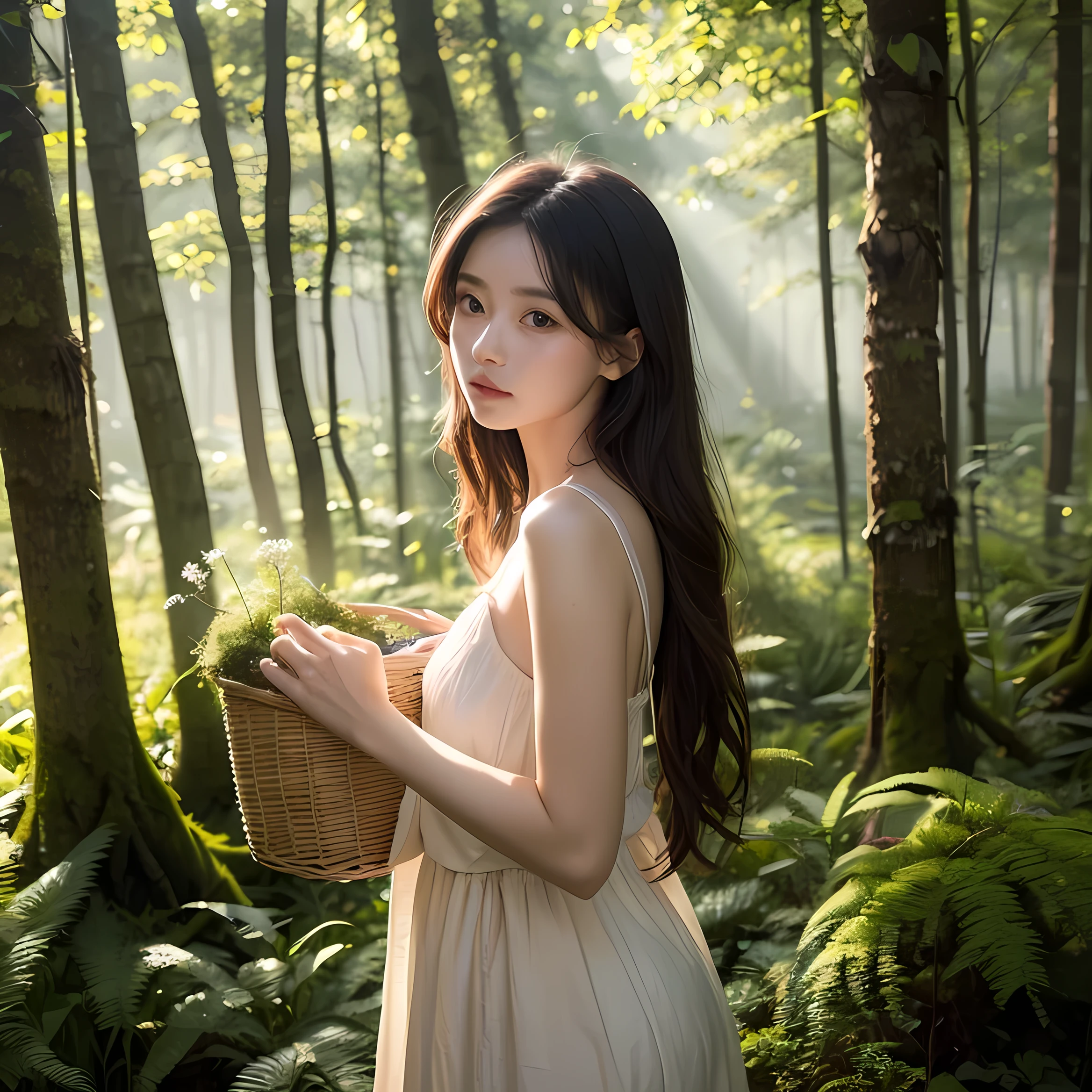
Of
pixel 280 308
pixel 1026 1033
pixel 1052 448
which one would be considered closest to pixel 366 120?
pixel 280 308

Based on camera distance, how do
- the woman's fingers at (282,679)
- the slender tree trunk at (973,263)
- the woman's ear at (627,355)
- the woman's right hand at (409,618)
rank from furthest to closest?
the slender tree trunk at (973,263), the woman's right hand at (409,618), the woman's ear at (627,355), the woman's fingers at (282,679)

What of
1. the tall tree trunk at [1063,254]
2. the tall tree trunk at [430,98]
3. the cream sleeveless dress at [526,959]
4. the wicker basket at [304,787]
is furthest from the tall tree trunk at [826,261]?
the wicker basket at [304,787]

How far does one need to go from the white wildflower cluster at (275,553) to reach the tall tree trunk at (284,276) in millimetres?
1960

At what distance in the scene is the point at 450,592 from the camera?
161 inches

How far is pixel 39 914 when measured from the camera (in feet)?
7.20

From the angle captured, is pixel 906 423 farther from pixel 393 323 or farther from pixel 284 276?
pixel 393 323

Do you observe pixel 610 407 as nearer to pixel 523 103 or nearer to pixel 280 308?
pixel 280 308

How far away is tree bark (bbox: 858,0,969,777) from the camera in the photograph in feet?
8.47

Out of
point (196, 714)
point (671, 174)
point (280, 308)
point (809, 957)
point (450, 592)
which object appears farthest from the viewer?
point (671, 174)

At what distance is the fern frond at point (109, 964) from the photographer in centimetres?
221

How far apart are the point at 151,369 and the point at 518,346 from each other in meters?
2.10

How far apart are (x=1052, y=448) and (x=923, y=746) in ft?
5.91

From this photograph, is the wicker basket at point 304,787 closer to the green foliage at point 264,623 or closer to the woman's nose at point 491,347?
the green foliage at point 264,623

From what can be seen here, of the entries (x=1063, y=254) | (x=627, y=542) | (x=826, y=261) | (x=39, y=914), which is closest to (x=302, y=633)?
(x=627, y=542)
